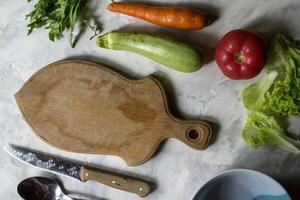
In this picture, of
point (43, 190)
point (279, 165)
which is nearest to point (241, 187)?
point (279, 165)

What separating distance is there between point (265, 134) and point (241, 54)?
20 cm

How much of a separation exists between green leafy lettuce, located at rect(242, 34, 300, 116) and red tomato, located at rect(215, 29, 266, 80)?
0.14ft

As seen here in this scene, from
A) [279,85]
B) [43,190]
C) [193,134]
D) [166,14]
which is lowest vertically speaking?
[43,190]

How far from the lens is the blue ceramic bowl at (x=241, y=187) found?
1102 millimetres

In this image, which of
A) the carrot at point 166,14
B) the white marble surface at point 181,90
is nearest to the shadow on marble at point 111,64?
the white marble surface at point 181,90

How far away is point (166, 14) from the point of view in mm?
1182

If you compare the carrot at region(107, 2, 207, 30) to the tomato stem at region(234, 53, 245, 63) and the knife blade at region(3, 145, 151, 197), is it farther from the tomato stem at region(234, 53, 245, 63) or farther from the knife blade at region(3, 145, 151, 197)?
the knife blade at region(3, 145, 151, 197)

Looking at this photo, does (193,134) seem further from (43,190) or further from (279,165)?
(43,190)

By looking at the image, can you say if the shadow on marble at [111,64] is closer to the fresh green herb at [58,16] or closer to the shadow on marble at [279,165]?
the fresh green herb at [58,16]

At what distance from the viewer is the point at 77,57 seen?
1293 mm

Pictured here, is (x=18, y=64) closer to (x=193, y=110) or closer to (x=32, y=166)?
(x=32, y=166)

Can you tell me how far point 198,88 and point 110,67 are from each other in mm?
241

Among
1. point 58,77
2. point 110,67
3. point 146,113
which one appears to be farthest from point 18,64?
point 146,113

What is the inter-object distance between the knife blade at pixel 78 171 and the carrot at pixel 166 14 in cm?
41
